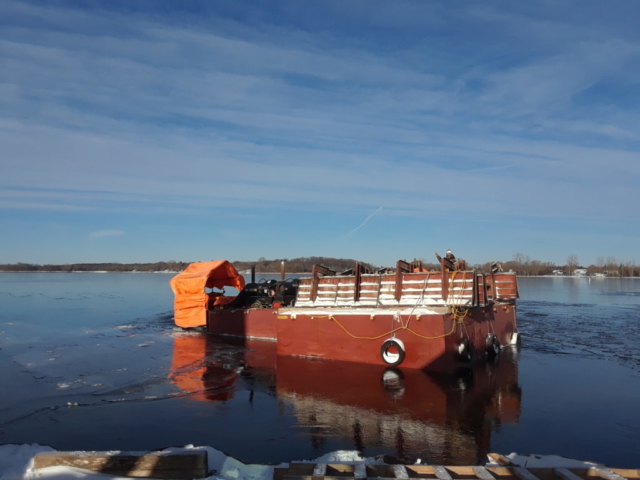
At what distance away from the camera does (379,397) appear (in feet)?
32.1

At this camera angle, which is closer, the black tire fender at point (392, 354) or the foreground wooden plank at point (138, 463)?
the foreground wooden plank at point (138, 463)

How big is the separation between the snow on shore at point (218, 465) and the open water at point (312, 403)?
1.79 ft

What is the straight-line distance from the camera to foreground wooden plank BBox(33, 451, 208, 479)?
5.37 meters

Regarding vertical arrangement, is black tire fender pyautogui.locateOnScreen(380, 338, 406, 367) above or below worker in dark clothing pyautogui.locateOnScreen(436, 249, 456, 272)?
below

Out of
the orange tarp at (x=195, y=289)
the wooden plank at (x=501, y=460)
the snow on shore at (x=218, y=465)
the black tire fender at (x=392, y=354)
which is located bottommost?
the snow on shore at (x=218, y=465)

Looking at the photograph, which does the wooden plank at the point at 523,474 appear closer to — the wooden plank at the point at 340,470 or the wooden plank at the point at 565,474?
the wooden plank at the point at 565,474

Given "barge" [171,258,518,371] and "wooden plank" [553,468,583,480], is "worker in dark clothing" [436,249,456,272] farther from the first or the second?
"wooden plank" [553,468,583,480]

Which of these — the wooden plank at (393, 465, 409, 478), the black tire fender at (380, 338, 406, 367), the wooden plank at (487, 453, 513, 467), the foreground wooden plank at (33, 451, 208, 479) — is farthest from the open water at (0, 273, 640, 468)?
the wooden plank at (393, 465, 409, 478)

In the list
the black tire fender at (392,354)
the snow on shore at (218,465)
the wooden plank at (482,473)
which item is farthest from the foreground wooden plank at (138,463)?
the black tire fender at (392,354)

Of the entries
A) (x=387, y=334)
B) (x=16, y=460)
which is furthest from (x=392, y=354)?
(x=16, y=460)

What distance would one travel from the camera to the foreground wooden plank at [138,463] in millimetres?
5367

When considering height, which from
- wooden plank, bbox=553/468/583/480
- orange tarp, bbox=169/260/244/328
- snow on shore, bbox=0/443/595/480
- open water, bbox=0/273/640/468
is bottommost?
open water, bbox=0/273/640/468

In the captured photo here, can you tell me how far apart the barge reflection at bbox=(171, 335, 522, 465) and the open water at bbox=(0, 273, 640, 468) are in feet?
0.10

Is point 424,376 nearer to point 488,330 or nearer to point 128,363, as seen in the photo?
point 488,330
